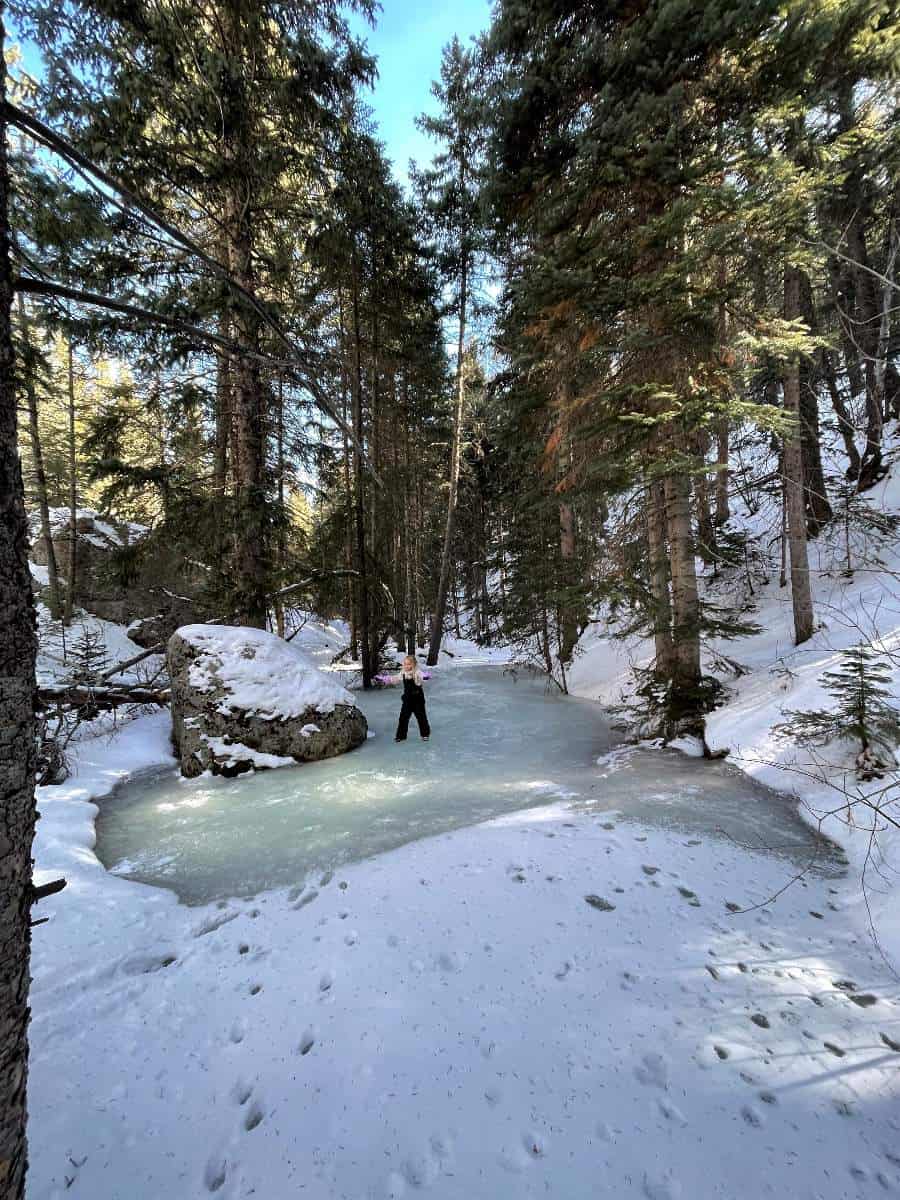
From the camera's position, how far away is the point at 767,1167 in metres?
1.65

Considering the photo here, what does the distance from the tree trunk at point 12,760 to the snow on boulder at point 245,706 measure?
206 inches

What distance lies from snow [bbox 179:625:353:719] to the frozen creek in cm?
98

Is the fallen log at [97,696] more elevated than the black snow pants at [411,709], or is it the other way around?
the fallen log at [97,696]

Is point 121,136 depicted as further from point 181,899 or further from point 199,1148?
point 199,1148

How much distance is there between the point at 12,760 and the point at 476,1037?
234 centimetres

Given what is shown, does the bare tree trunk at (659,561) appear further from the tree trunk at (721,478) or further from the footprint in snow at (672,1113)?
the footprint in snow at (672,1113)

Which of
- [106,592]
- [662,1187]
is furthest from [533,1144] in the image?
[106,592]

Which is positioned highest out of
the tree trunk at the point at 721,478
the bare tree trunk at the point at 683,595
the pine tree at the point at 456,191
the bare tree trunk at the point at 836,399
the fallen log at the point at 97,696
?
the pine tree at the point at 456,191

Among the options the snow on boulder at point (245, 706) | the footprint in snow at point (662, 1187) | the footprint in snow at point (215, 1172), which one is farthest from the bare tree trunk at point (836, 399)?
the footprint in snow at point (215, 1172)

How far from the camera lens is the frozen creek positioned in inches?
155

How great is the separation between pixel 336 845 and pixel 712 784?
4.08 meters

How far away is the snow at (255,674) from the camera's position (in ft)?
21.6

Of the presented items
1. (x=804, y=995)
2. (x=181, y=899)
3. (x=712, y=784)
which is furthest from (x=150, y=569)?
(x=804, y=995)

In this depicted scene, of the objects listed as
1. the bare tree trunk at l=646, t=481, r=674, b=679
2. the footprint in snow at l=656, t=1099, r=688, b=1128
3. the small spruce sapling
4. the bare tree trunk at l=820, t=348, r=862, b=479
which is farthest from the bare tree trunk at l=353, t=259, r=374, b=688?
the bare tree trunk at l=820, t=348, r=862, b=479
